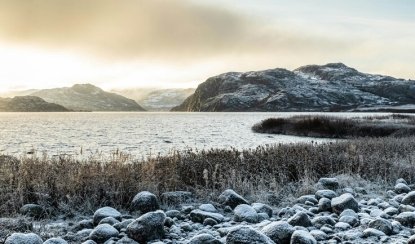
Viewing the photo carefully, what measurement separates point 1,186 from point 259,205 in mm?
7689

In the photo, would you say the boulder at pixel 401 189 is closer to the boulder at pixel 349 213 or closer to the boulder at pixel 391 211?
the boulder at pixel 391 211

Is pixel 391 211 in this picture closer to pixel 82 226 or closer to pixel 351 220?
pixel 351 220

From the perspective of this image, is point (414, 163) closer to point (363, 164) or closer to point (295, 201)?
point (363, 164)

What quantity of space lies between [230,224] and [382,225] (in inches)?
121

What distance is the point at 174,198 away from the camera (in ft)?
36.5

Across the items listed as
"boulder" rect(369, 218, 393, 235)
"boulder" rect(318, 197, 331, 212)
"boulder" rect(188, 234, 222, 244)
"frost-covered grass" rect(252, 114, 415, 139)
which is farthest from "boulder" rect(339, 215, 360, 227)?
"frost-covered grass" rect(252, 114, 415, 139)

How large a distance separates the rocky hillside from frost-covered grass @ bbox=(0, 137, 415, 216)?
34.6 inches

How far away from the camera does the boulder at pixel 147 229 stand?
7.43m

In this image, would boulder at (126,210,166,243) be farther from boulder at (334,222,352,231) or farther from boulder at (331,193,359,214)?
boulder at (331,193,359,214)

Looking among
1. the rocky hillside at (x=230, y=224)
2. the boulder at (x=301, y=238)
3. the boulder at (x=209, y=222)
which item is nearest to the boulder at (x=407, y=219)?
the rocky hillside at (x=230, y=224)

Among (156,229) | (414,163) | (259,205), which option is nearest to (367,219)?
(259,205)

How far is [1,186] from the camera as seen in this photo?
38.3 feet

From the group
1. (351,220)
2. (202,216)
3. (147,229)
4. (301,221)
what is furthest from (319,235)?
(147,229)

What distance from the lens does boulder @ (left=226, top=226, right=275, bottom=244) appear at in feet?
20.8
